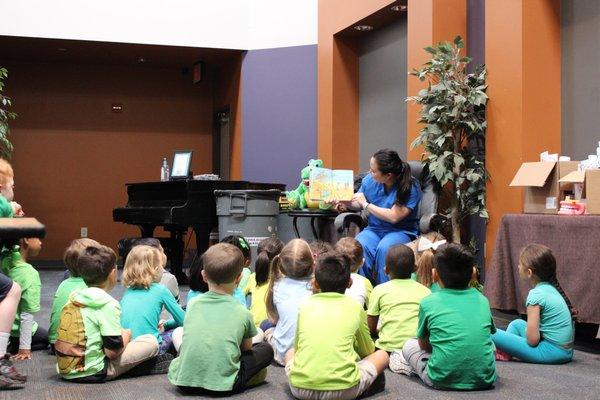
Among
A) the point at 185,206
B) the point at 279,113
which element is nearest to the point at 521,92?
the point at 185,206

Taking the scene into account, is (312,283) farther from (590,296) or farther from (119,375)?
(590,296)

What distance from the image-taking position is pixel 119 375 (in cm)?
315

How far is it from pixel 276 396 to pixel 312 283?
0.49 meters

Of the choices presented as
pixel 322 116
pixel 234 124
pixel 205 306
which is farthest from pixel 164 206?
pixel 205 306

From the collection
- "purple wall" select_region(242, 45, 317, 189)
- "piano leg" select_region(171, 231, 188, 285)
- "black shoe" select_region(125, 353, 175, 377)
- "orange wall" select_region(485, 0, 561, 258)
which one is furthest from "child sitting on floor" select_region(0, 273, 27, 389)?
"purple wall" select_region(242, 45, 317, 189)

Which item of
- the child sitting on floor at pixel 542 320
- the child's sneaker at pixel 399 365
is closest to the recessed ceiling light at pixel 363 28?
the child sitting on floor at pixel 542 320

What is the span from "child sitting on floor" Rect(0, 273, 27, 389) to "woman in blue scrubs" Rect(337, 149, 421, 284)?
7.45 feet

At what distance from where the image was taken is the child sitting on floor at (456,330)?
9.48 ft

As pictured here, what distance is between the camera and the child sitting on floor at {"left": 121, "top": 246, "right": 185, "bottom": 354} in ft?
10.6

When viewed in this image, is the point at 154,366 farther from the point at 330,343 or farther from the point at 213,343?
the point at 330,343

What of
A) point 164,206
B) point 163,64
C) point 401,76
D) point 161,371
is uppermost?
point 163,64

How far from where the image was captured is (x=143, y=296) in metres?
3.26

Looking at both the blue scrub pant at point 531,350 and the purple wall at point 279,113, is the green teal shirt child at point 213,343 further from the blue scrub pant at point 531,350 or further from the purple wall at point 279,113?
the purple wall at point 279,113

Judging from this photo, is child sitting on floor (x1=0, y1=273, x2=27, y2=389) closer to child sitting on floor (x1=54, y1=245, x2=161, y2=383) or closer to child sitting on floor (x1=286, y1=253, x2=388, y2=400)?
child sitting on floor (x1=54, y1=245, x2=161, y2=383)
